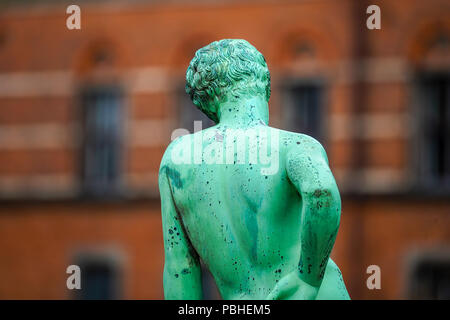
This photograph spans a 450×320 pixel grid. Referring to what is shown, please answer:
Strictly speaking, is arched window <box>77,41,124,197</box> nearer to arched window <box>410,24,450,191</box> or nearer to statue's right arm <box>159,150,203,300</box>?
arched window <box>410,24,450,191</box>

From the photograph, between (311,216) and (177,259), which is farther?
(177,259)

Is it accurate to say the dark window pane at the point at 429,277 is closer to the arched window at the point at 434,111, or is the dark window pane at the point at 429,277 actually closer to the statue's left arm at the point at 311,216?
the arched window at the point at 434,111

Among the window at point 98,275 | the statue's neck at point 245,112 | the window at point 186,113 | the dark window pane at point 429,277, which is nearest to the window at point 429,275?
the dark window pane at point 429,277

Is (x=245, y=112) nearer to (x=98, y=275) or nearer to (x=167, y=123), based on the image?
(x=167, y=123)

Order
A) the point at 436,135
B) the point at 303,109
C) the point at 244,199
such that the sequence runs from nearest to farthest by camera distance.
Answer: the point at 244,199 < the point at 436,135 < the point at 303,109

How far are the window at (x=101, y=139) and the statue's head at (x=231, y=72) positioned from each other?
1654cm

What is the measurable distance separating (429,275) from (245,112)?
15.6 metres

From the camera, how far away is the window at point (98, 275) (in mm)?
19953

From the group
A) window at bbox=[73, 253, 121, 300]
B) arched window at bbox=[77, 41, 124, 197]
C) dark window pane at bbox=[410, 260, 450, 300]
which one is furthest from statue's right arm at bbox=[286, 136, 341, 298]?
arched window at bbox=[77, 41, 124, 197]

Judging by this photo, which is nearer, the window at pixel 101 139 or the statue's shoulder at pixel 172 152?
the statue's shoulder at pixel 172 152

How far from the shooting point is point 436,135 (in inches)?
749

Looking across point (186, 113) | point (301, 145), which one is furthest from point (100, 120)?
point (301, 145)

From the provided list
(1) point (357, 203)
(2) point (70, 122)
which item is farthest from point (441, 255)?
(2) point (70, 122)

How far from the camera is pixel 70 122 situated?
20547 millimetres
